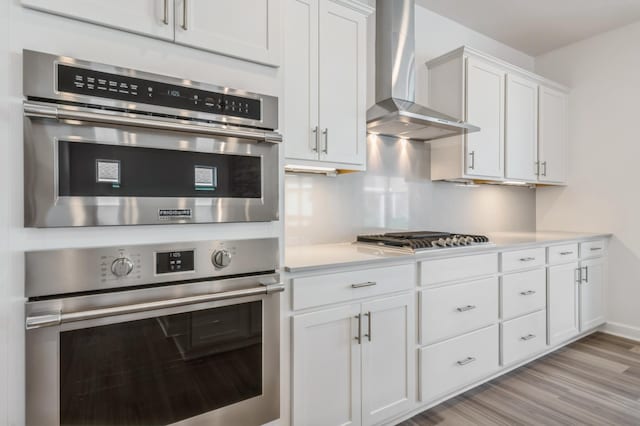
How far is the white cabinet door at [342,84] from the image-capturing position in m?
1.98

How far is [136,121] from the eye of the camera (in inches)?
43.4

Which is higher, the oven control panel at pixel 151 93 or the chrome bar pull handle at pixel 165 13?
the chrome bar pull handle at pixel 165 13

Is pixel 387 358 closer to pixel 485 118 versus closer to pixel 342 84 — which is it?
pixel 342 84

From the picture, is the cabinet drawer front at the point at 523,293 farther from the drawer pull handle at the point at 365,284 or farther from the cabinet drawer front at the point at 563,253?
the drawer pull handle at the point at 365,284

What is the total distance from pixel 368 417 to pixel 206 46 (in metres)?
1.80

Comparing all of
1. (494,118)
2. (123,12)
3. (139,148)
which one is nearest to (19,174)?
(139,148)

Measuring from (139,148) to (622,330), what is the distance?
166 inches

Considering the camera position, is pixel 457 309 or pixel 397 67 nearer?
pixel 457 309

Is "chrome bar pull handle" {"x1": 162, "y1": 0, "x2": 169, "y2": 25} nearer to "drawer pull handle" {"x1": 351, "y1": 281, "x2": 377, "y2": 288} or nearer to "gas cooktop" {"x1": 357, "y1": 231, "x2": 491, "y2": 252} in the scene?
"drawer pull handle" {"x1": 351, "y1": 281, "x2": 377, "y2": 288}

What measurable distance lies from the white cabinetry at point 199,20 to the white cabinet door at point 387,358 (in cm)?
128

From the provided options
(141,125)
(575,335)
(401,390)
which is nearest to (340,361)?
(401,390)

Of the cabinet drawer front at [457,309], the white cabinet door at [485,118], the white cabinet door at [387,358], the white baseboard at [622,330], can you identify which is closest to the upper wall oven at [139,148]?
the white cabinet door at [387,358]

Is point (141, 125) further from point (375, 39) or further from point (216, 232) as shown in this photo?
point (375, 39)

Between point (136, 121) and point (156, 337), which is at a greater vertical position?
point (136, 121)
